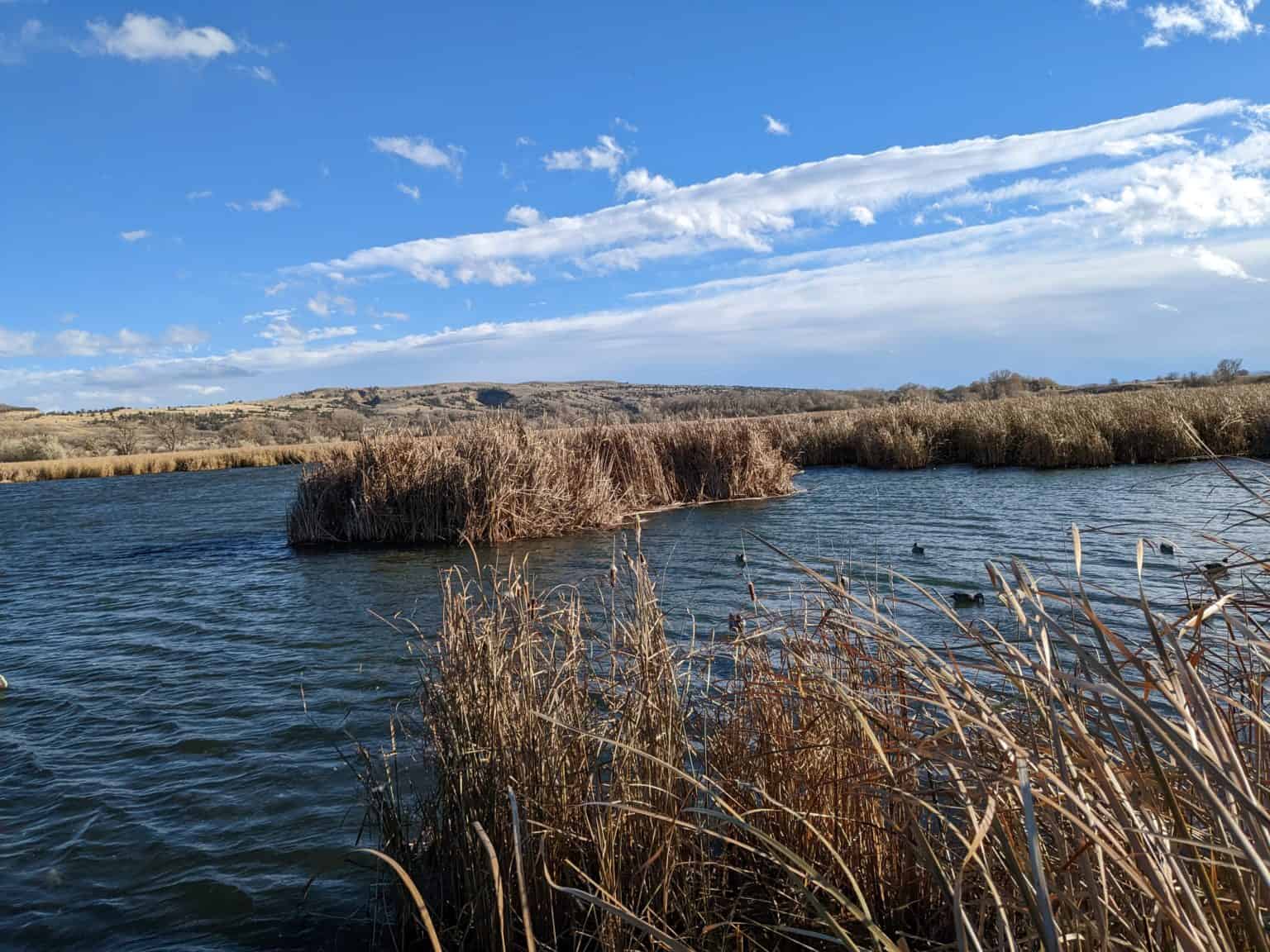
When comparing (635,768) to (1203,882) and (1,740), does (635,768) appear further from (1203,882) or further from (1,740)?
(1,740)

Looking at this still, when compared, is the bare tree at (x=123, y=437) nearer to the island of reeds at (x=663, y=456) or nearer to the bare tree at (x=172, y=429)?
the bare tree at (x=172, y=429)

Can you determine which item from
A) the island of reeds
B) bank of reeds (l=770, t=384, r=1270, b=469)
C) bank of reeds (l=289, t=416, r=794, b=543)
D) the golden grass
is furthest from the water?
the golden grass

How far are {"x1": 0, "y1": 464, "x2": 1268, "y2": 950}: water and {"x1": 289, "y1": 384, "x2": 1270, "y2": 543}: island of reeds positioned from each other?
2.85 ft

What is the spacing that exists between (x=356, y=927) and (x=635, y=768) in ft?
4.79

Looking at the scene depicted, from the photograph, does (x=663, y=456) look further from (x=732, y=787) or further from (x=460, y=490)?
(x=732, y=787)

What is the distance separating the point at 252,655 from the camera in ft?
26.1

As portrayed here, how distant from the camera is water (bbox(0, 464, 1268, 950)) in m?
3.91

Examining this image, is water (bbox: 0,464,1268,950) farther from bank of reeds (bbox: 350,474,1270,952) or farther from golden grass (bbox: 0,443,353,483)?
golden grass (bbox: 0,443,353,483)

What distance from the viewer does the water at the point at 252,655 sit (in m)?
3.91

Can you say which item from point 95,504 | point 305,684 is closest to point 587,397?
point 95,504

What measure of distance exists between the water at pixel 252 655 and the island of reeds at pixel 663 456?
2.85ft

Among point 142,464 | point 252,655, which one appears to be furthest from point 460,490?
point 142,464

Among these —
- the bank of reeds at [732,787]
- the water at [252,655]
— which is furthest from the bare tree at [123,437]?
the bank of reeds at [732,787]

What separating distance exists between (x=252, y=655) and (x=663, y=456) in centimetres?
1190
